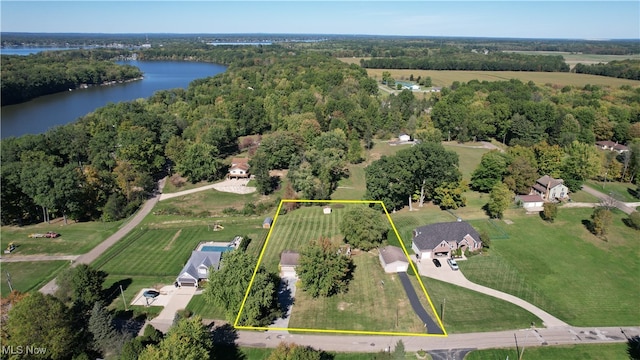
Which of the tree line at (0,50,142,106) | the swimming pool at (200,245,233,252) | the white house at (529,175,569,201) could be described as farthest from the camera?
the tree line at (0,50,142,106)

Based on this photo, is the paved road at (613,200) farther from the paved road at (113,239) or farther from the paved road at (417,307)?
the paved road at (113,239)

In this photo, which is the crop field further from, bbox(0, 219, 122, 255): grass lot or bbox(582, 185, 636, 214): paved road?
bbox(582, 185, 636, 214): paved road

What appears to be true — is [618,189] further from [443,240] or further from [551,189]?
[443,240]

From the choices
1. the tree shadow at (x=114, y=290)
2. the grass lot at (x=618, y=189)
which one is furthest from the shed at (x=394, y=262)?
the grass lot at (x=618, y=189)

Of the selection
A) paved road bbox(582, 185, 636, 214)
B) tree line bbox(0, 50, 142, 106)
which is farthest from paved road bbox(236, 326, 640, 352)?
tree line bbox(0, 50, 142, 106)

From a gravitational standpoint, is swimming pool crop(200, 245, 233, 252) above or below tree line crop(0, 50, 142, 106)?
below

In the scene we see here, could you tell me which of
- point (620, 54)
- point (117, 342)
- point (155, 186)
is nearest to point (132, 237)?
point (155, 186)

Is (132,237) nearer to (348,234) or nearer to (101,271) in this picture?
(101,271)
